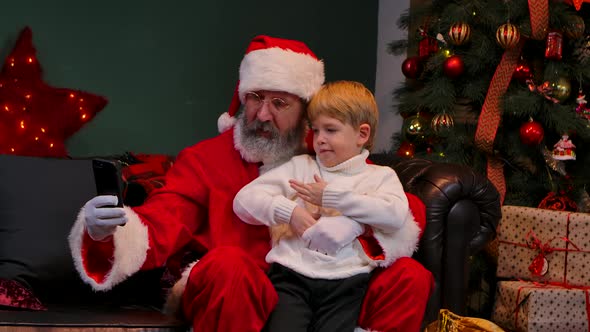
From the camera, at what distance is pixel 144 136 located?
137 inches

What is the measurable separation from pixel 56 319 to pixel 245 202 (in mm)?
597

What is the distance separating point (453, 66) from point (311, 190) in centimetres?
154

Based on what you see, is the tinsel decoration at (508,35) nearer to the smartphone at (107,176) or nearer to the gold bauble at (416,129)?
the gold bauble at (416,129)

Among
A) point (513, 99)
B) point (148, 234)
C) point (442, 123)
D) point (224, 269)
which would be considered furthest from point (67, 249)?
point (513, 99)

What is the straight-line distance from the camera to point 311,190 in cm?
210

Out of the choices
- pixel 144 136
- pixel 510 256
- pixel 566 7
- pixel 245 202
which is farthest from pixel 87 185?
pixel 566 7

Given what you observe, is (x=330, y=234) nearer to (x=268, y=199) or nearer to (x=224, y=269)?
(x=268, y=199)

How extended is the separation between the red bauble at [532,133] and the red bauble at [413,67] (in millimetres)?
730

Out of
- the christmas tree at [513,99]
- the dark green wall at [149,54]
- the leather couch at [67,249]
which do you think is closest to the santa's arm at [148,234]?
the leather couch at [67,249]

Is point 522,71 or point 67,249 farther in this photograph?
point 522,71

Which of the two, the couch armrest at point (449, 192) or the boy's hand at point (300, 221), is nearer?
the boy's hand at point (300, 221)

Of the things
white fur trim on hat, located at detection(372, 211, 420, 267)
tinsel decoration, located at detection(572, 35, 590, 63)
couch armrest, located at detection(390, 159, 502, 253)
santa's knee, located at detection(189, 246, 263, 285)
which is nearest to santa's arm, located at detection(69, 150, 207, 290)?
santa's knee, located at detection(189, 246, 263, 285)

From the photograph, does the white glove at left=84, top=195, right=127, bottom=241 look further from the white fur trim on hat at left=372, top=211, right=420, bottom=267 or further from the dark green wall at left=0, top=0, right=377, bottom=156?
the dark green wall at left=0, top=0, right=377, bottom=156

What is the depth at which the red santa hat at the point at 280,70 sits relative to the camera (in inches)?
91.9
